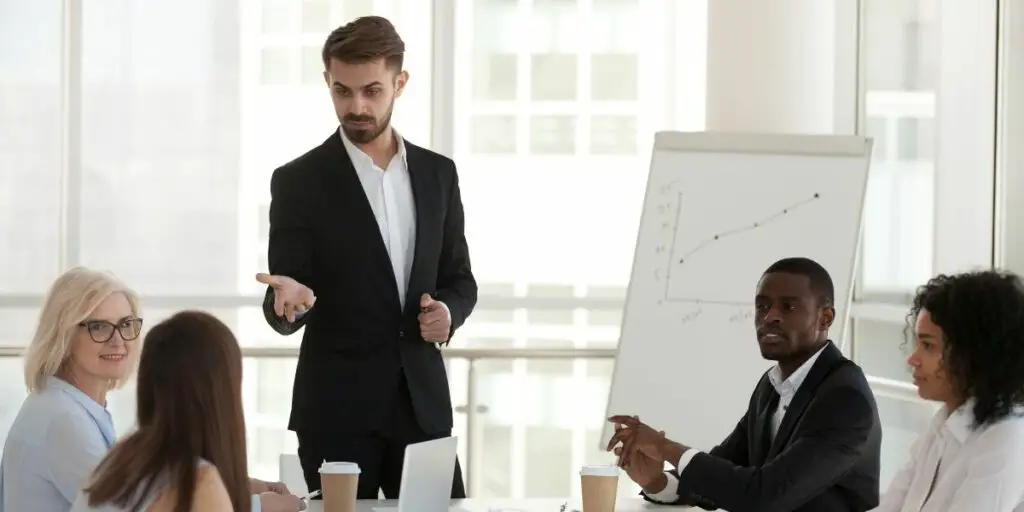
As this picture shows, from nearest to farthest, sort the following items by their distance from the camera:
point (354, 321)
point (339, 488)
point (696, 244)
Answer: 1. point (339, 488)
2. point (354, 321)
3. point (696, 244)

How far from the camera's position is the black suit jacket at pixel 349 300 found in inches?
105

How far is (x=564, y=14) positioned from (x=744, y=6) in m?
0.93

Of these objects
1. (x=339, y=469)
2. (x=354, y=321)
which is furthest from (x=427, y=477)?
(x=354, y=321)

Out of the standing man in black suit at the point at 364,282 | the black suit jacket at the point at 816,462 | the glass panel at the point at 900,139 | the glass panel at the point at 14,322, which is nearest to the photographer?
the black suit jacket at the point at 816,462

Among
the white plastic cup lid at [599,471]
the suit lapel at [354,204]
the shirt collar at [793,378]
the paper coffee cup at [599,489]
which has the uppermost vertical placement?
the suit lapel at [354,204]

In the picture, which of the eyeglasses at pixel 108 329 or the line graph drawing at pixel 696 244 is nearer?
the eyeglasses at pixel 108 329

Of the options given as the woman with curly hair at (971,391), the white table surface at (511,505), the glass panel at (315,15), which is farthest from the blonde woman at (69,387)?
the glass panel at (315,15)

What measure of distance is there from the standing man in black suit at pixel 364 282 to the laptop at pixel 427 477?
0.35m

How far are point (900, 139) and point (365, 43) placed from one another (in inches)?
95.7

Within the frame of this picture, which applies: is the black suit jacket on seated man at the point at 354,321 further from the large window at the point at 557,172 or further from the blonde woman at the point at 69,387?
the large window at the point at 557,172

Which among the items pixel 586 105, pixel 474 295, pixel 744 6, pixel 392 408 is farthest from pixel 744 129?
pixel 392 408

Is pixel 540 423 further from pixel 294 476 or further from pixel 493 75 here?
pixel 294 476

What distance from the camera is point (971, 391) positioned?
83.3 inches

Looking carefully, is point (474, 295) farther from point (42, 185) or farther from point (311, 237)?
point (42, 185)
